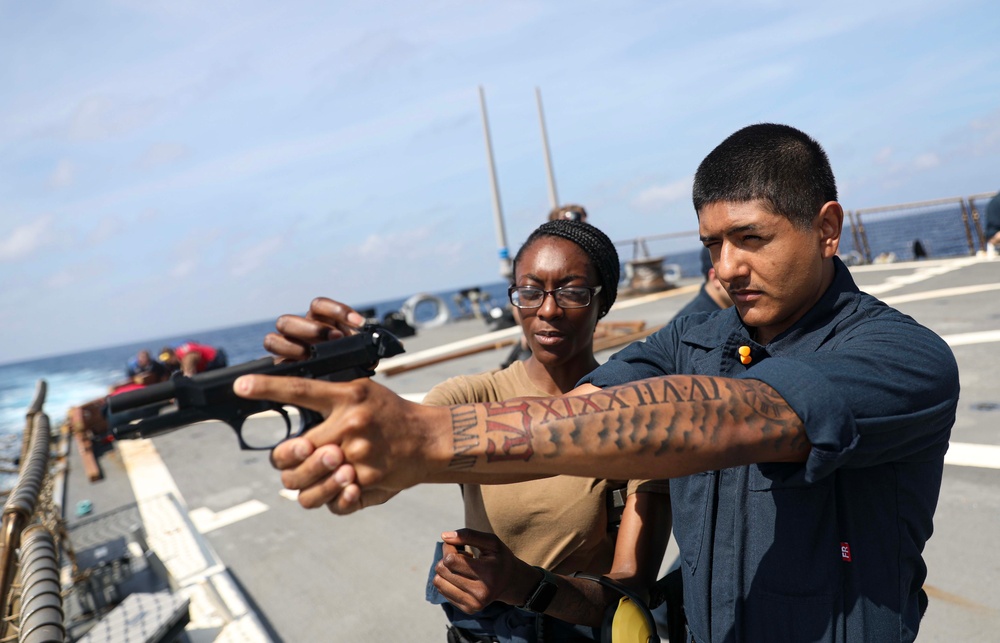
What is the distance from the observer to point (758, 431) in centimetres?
128

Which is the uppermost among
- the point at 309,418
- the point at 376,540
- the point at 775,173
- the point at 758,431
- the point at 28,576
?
the point at 775,173

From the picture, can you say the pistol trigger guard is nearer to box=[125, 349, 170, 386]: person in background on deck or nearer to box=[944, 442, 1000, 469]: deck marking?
box=[944, 442, 1000, 469]: deck marking

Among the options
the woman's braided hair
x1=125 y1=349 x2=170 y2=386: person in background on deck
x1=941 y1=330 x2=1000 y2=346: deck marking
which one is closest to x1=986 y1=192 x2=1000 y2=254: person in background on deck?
x1=941 y1=330 x2=1000 y2=346: deck marking

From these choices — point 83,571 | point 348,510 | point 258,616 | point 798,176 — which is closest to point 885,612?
point 798,176

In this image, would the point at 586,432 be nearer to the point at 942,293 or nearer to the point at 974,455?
the point at 974,455

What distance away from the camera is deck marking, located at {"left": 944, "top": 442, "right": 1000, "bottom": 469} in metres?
4.73

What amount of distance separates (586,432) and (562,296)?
1306 mm

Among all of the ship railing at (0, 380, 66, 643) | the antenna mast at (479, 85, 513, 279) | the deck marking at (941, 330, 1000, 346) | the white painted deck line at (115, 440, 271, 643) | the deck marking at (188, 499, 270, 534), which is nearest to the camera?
the ship railing at (0, 380, 66, 643)

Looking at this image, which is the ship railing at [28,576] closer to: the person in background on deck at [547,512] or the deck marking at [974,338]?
Answer: the person in background on deck at [547,512]

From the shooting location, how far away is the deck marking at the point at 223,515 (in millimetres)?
6262

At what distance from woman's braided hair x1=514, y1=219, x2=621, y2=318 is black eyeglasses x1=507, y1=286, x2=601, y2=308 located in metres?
0.09

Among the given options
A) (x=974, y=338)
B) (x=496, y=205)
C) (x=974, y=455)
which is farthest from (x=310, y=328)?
(x=496, y=205)

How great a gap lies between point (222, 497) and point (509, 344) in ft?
24.0

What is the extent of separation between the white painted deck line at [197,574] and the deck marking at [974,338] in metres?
8.08
